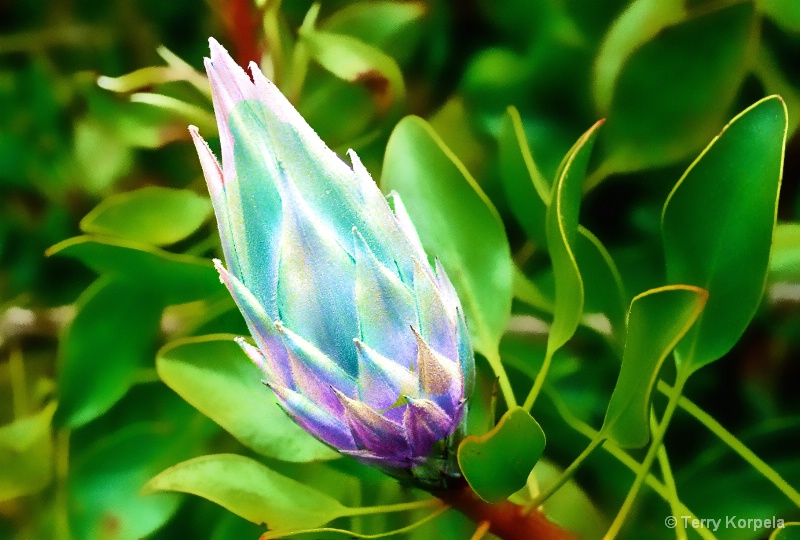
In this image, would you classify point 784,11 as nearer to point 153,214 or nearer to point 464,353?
point 464,353

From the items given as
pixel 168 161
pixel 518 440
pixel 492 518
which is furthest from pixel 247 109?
pixel 168 161

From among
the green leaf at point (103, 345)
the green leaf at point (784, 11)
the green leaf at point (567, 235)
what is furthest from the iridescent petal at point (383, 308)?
the green leaf at point (784, 11)

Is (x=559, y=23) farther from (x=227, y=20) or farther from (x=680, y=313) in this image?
(x=680, y=313)

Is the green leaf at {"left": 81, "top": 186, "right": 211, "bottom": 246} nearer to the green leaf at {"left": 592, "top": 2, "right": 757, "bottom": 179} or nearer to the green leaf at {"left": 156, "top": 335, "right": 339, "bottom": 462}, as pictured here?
the green leaf at {"left": 156, "top": 335, "right": 339, "bottom": 462}

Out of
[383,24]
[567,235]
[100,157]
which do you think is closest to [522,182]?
[567,235]

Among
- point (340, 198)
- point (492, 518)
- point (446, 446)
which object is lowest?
point (492, 518)

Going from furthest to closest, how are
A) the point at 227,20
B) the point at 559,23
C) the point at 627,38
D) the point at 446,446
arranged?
the point at 559,23, the point at 227,20, the point at 627,38, the point at 446,446
